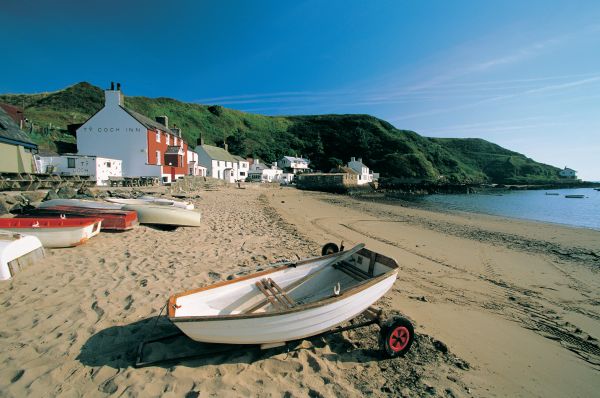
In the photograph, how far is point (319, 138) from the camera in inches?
5374

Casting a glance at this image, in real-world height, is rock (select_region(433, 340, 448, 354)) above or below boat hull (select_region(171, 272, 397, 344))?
below

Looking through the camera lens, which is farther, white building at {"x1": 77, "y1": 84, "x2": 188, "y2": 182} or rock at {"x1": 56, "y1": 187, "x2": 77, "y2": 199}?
white building at {"x1": 77, "y1": 84, "x2": 188, "y2": 182}

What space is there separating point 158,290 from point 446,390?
538 centimetres

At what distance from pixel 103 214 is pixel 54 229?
8.15ft

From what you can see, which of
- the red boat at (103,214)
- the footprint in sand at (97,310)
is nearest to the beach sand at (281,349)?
the footprint in sand at (97,310)

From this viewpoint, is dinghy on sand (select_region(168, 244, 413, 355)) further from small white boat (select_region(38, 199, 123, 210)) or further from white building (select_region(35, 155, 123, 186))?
white building (select_region(35, 155, 123, 186))

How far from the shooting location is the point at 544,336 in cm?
521

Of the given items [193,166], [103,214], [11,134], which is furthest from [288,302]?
[193,166]

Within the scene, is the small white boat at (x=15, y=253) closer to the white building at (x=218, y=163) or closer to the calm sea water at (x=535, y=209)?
the calm sea water at (x=535, y=209)

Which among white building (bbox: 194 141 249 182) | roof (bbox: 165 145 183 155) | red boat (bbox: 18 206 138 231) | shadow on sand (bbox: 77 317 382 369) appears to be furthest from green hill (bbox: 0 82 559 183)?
shadow on sand (bbox: 77 317 382 369)

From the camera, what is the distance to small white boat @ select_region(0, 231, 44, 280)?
230 inches

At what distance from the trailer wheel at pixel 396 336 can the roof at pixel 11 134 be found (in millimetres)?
22902

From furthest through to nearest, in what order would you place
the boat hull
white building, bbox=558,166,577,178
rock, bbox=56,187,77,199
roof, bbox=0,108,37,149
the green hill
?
white building, bbox=558,166,577,178
the green hill
roof, bbox=0,108,37,149
rock, bbox=56,187,77,199
the boat hull

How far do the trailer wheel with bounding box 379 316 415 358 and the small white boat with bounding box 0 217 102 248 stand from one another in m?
8.83
